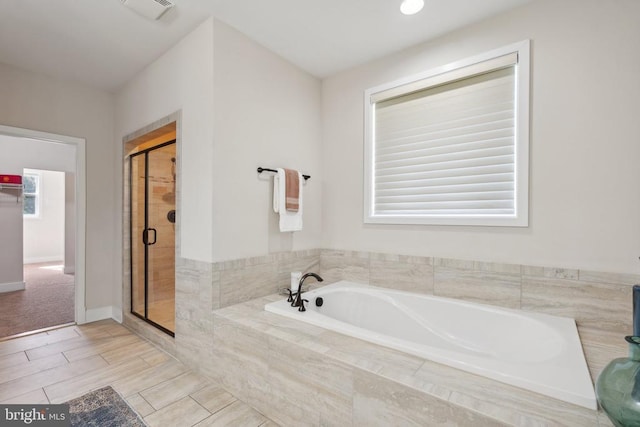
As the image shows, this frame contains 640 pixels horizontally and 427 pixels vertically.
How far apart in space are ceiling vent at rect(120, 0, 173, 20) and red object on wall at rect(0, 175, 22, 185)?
4395mm

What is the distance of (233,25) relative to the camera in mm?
2143

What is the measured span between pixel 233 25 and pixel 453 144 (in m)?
1.87

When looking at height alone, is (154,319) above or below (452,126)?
below

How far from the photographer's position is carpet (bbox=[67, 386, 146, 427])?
1.61m

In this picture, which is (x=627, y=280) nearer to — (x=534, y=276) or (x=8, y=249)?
(x=534, y=276)

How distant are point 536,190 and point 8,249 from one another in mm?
6590

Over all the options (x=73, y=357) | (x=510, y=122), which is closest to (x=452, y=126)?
(x=510, y=122)

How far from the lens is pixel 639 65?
1.62 m

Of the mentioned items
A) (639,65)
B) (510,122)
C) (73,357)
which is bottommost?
(73,357)

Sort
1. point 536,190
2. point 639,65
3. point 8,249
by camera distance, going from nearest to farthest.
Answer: point 639,65, point 536,190, point 8,249

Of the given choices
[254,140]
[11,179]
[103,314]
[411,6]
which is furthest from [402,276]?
[11,179]

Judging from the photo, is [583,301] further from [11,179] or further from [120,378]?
[11,179]

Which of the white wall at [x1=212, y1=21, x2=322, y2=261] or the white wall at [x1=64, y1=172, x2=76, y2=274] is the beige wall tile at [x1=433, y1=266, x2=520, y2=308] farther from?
the white wall at [x1=64, y1=172, x2=76, y2=274]

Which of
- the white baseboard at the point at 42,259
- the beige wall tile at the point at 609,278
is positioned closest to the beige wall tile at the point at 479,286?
the beige wall tile at the point at 609,278
